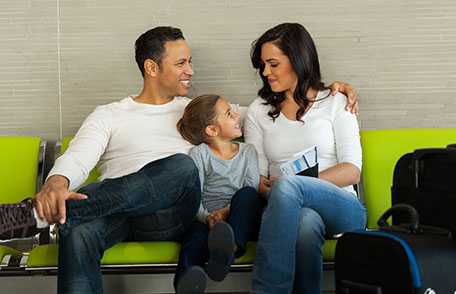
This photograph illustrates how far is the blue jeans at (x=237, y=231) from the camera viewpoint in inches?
131

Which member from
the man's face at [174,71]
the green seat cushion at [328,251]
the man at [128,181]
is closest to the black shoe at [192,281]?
the man at [128,181]

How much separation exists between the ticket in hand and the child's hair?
36cm

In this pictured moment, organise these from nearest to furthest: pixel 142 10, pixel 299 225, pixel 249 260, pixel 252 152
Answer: pixel 299 225
pixel 249 260
pixel 252 152
pixel 142 10

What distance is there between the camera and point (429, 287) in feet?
8.96

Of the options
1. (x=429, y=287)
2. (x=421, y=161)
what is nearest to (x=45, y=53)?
(x=421, y=161)

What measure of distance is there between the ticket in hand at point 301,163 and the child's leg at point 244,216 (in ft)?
0.77

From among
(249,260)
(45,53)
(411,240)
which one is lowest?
(249,260)

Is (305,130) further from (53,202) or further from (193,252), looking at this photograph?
(53,202)

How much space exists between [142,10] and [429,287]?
2145mm

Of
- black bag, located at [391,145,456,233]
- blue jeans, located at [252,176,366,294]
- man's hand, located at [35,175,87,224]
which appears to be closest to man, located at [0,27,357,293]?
man's hand, located at [35,175,87,224]

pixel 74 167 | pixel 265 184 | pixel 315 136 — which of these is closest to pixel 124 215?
pixel 74 167

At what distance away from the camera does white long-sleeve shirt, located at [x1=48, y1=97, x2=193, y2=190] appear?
3.80m

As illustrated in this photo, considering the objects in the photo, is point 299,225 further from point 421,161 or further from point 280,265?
point 421,161

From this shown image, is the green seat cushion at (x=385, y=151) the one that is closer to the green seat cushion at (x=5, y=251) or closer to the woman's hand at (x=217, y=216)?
the woman's hand at (x=217, y=216)
